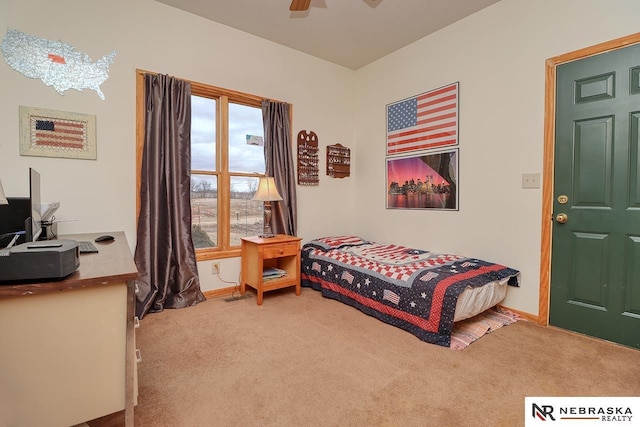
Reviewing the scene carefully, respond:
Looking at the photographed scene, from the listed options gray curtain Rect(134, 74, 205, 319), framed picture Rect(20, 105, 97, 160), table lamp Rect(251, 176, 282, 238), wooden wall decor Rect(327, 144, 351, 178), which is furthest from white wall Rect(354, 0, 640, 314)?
framed picture Rect(20, 105, 97, 160)

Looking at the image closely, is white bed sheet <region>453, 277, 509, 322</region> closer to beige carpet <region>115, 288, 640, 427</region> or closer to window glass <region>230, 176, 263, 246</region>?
beige carpet <region>115, 288, 640, 427</region>

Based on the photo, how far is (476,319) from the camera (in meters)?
A: 2.54

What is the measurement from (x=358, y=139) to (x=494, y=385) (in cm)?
318

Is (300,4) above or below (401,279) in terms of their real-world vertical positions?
above

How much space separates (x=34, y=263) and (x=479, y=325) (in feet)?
8.75

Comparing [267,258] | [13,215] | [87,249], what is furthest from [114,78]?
[267,258]

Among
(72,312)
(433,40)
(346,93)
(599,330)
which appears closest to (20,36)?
(72,312)

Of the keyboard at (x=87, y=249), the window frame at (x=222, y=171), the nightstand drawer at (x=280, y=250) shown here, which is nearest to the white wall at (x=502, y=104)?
the nightstand drawer at (x=280, y=250)

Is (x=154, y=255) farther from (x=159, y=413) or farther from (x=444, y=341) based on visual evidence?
(x=444, y=341)

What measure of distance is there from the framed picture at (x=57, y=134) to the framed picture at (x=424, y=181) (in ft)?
A: 9.60

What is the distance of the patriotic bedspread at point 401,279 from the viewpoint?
2.20m

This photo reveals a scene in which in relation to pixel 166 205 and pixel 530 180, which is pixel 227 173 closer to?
pixel 166 205

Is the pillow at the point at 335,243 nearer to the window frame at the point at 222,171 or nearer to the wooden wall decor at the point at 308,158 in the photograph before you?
the wooden wall decor at the point at 308,158

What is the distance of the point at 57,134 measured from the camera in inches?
94.3
